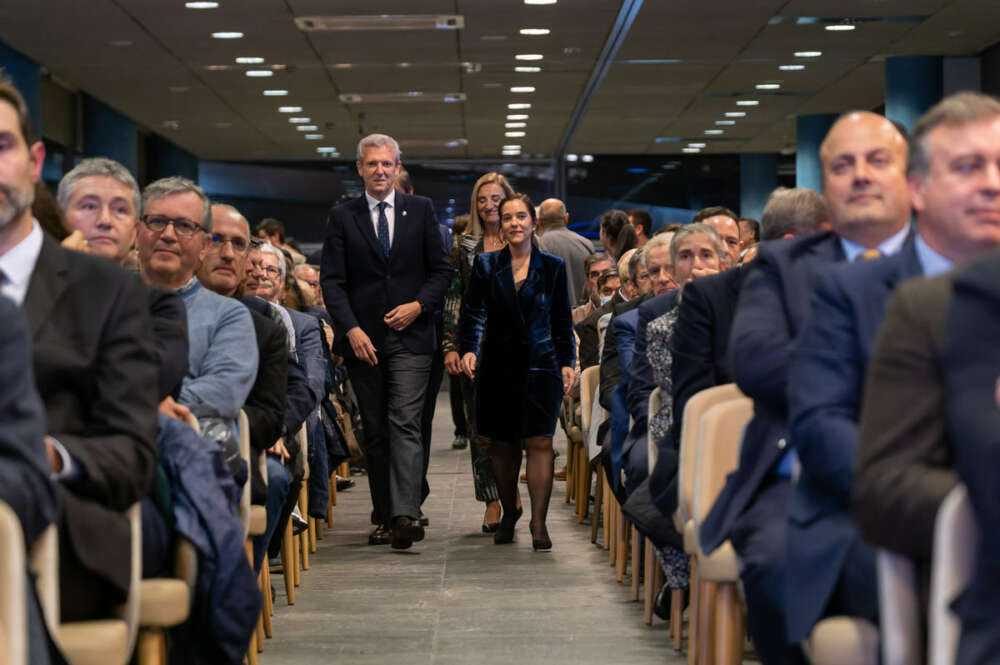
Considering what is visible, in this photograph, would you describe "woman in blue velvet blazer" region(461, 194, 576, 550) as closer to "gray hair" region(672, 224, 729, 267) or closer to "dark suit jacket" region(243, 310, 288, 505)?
"gray hair" region(672, 224, 729, 267)

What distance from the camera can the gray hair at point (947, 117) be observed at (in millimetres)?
2102

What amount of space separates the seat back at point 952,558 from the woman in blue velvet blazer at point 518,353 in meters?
4.17

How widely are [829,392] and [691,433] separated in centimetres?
98

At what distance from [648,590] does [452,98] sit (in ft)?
38.1

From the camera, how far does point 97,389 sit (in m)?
2.35

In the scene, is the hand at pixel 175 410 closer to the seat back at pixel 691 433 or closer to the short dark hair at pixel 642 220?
the seat back at pixel 691 433

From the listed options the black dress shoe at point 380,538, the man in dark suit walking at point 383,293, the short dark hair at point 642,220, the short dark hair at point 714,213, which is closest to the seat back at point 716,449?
the short dark hair at point 714,213

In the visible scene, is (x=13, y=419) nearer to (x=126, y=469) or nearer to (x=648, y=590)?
(x=126, y=469)

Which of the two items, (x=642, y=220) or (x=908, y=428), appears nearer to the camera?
(x=908, y=428)

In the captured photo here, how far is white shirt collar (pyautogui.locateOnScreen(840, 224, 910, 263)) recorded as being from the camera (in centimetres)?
277

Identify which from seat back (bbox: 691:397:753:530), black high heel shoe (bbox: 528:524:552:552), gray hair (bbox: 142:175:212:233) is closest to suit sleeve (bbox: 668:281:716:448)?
seat back (bbox: 691:397:753:530)

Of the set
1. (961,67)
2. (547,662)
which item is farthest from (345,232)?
(961,67)

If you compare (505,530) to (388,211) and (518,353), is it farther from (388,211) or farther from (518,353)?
(388,211)

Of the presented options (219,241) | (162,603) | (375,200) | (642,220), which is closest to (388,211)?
(375,200)
